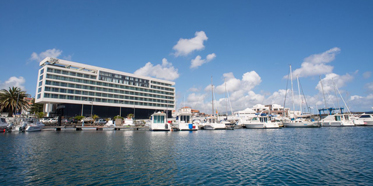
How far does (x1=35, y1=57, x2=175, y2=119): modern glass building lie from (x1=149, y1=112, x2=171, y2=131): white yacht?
189 ft

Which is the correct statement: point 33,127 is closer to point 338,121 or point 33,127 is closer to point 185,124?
point 185,124

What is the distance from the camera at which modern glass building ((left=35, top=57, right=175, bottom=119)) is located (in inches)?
3996

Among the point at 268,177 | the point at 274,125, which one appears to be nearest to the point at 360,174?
the point at 268,177

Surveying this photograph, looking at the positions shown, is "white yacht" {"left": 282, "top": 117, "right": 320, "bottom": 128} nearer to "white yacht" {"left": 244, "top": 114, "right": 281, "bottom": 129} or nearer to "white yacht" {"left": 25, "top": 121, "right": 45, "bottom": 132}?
"white yacht" {"left": 244, "top": 114, "right": 281, "bottom": 129}

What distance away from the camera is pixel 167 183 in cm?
1243

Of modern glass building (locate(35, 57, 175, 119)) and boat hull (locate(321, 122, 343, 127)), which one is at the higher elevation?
modern glass building (locate(35, 57, 175, 119))

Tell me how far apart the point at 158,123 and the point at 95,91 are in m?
70.0

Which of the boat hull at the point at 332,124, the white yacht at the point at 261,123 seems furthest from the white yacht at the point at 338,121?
the white yacht at the point at 261,123

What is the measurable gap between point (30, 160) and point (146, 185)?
13.3 m

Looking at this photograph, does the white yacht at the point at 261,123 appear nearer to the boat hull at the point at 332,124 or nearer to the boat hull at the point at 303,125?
the boat hull at the point at 303,125

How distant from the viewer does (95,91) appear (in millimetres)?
114438

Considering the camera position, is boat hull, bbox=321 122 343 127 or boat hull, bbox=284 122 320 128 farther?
boat hull, bbox=321 122 343 127

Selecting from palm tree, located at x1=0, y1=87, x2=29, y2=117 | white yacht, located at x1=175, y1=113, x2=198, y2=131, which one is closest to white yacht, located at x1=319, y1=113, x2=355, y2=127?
white yacht, located at x1=175, y1=113, x2=198, y2=131

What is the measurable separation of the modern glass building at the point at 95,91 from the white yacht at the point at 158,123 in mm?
57693
